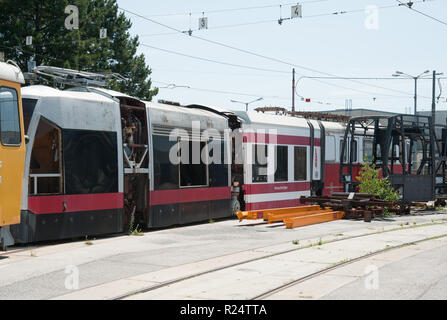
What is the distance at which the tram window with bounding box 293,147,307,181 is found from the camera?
22141 millimetres

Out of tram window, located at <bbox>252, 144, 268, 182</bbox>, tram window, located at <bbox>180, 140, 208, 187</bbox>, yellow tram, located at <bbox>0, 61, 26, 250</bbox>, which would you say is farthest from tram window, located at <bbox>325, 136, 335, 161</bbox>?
yellow tram, located at <bbox>0, 61, 26, 250</bbox>

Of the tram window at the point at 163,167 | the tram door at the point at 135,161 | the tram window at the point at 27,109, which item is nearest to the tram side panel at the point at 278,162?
the tram window at the point at 163,167

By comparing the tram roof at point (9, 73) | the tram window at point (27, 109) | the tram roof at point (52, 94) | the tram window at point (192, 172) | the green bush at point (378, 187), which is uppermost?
the tram roof at point (9, 73)

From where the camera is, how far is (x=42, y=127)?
1270 cm

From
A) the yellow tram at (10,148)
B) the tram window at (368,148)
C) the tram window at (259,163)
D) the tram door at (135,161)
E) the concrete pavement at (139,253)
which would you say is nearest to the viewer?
the concrete pavement at (139,253)

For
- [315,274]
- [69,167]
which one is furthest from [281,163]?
[315,274]

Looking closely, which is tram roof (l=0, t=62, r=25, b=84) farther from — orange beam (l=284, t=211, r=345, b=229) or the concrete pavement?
orange beam (l=284, t=211, r=345, b=229)

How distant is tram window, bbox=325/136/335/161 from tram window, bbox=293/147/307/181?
1.90m

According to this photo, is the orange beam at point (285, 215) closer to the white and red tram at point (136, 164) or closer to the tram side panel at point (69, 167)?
the white and red tram at point (136, 164)

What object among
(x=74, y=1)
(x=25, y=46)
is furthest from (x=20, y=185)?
(x=74, y=1)

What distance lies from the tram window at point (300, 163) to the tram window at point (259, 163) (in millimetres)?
2032

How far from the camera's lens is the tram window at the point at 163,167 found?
15.3 m

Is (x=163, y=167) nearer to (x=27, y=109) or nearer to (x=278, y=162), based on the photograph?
(x=27, y=109)
